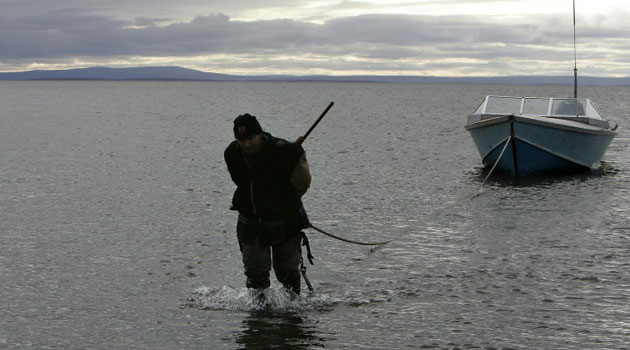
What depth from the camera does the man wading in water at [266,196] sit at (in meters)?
9.03

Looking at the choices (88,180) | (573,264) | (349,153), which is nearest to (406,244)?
(573,264)

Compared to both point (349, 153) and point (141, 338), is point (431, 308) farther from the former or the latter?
point (349, 153)

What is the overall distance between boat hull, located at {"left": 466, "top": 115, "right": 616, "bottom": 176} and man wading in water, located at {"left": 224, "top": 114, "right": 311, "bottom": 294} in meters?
15.0

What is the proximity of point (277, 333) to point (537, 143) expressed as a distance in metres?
16.2

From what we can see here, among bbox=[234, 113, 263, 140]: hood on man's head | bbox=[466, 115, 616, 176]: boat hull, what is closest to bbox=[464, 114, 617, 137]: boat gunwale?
bbox=[466, 115, 616, 176]: boat hull

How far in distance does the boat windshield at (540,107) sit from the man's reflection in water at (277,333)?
56.4 feet

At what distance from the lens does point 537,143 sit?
78.5 ft

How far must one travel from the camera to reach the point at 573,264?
13.0 metres

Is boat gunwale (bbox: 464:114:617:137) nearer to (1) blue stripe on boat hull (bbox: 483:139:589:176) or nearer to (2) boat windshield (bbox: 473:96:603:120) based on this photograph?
(2) boat windshield (bbox: 473:96:603:120)

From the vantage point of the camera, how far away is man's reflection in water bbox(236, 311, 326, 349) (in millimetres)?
9094

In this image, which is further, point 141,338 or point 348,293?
point 348,293

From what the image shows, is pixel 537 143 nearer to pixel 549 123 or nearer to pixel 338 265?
pixel 549 123

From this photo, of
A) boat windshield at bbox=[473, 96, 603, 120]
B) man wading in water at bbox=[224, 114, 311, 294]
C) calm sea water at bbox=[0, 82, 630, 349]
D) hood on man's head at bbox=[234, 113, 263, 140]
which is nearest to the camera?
hood on man's head at bbox=[234, 113, 263, 140]

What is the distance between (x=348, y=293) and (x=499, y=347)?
281 cm
